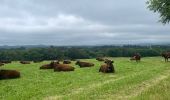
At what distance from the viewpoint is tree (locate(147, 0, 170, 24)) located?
54403mm

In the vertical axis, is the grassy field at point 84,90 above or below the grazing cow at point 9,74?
below

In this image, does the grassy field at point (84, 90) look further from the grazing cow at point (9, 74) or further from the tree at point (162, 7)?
the tree at point (162, 7)

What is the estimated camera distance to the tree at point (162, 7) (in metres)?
54.4

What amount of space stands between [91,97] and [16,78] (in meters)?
10.9

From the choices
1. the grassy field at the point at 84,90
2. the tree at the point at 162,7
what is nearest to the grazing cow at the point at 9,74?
the grassy field at the point at 84,90

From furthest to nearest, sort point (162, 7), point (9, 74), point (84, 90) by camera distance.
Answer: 1. point (162, 7)
2. point (9, 74)
3. point (84, 90)

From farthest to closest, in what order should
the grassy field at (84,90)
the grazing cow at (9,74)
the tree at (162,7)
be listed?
the tree at (162,7) → the grazing cow at (9,74) → the grassy field at (84,90)

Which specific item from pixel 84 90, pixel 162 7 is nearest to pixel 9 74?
Result: pixel 84 90

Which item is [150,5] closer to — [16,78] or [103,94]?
[16,78]

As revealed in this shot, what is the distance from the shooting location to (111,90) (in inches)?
862

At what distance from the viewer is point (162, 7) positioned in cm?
5575

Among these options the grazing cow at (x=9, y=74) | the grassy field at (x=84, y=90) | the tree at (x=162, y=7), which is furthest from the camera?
the tree at (x=162, y=7)

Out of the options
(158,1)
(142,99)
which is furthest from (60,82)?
(158,1)

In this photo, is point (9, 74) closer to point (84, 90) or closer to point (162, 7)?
point (84, 90)
